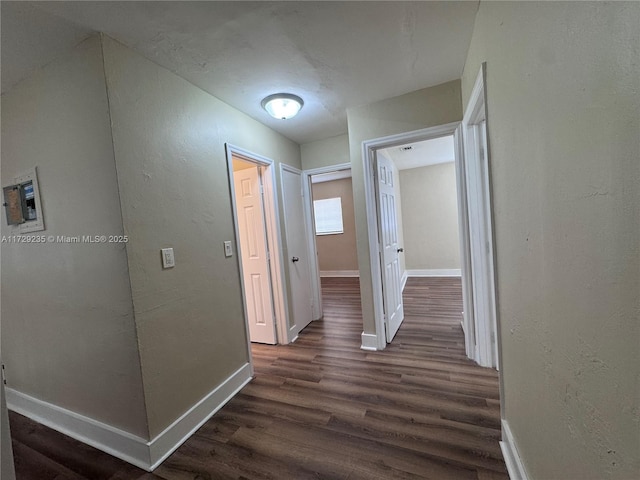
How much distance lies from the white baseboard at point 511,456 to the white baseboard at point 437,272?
4490 millimetres

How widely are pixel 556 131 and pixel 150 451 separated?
2337 millimetres

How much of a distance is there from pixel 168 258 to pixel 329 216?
5.02 metres

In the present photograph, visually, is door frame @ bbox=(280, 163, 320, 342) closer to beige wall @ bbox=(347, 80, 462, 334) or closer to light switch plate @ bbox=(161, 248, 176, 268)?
beige wall @ bbox=(347, 80, 462, 334)

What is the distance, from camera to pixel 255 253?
2.87 meters

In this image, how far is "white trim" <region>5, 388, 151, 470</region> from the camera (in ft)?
4.81

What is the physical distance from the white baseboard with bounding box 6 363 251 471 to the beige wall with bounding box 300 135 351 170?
251 centimetres

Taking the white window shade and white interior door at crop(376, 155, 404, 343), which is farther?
the white window shade

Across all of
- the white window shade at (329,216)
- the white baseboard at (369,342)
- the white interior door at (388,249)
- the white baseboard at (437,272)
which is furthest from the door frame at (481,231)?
the white window shade at (329,216)

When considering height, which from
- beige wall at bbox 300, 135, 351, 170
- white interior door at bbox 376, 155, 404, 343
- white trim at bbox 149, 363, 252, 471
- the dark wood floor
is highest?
beige wall at bbox 300, 135, 351, 170

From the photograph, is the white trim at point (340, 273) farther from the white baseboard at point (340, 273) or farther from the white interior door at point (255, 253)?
the white interior door at point (255, 253)

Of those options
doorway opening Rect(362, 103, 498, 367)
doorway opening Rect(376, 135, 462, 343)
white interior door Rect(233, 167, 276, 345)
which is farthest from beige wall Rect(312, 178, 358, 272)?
white interior door Rect(233, 167, 276, 345)

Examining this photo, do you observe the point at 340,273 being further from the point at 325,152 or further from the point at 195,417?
the point at 195,417

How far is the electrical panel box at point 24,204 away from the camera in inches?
64.1

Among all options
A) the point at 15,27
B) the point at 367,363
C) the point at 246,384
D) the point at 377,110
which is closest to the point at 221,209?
the point at 15,27
